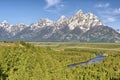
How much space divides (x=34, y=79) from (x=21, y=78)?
4.69m

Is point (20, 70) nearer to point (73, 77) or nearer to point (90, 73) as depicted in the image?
point (73, 77)

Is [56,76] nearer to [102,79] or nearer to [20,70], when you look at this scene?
[20,70]

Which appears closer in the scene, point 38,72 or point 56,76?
point 38,72

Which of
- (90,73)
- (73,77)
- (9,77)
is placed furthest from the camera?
(90,73)

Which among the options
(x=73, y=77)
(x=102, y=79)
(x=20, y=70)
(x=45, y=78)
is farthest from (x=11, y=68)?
(x=102, y=79)

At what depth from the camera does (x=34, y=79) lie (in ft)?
320

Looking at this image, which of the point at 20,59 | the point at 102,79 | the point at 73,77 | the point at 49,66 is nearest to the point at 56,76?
the point at 49,66

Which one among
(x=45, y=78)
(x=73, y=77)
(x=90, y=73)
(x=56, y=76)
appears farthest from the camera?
(x=90, y=73)

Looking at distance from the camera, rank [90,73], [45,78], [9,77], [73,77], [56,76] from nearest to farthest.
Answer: [9,77]
[45,78]
[56,76]
[73,77]
[90,73]

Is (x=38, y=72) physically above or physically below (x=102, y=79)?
above

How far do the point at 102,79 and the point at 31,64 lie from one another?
5135 centimetres

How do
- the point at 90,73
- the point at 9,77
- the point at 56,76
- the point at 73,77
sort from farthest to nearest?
the point at 90,73 < the point at 73,77 < the point at 56,76 < the point at 9,77

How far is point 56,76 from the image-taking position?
11238cm

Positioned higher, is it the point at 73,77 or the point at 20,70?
the point at 20,70
